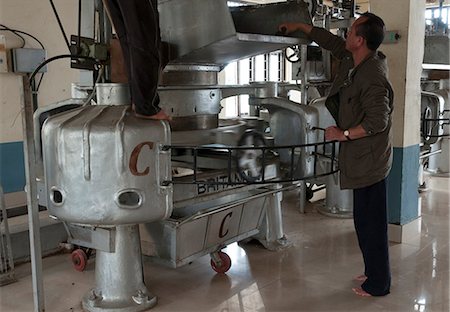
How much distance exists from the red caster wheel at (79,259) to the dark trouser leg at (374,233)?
5.41 ft

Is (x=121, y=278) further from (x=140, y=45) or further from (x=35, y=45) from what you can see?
(x=35, y=45)

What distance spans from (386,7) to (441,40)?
8.98 ft

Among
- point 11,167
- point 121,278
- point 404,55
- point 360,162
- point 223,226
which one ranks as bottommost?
point 121,278

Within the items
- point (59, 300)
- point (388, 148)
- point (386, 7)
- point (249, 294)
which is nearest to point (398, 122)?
point (386, 7)

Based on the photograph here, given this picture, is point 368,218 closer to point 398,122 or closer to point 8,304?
point 398,122

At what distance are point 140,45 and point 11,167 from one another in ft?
8.60

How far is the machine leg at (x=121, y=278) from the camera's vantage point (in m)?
2.50

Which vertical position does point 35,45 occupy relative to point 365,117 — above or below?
above

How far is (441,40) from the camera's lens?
239 inches

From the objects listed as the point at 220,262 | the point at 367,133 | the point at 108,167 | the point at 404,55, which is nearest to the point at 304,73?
the point at 404,55

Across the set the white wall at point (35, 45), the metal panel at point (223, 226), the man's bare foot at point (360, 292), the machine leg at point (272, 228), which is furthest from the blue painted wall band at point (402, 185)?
the white wall at point (35, 45)

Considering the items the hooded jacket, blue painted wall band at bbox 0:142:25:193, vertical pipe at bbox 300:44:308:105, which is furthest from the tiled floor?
vertical pipe at bbox 300:44:308:105

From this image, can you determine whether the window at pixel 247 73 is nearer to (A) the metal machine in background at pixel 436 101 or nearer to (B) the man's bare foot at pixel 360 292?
(A) the metal machine in background at pixel 436 101

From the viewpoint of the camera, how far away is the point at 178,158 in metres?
2.61
